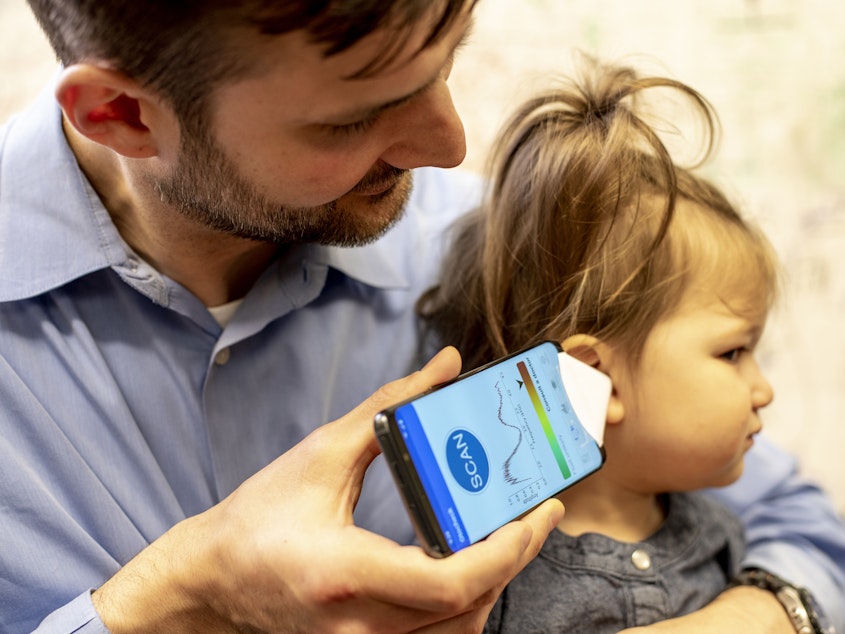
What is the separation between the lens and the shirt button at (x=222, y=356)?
0.80 metres

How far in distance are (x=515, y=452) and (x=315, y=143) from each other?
29 cm

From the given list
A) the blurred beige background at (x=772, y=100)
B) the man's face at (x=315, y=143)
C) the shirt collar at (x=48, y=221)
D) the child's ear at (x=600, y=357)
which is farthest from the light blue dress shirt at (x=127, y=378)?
the blurred beige background at (x=772, y=100)

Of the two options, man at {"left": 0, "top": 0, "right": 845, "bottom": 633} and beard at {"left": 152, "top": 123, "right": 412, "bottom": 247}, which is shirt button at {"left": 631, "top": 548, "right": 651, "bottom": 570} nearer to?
man at {"left": 0, "top": 0, "right": 845, "bottom": 633}

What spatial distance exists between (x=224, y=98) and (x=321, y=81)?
0.09m

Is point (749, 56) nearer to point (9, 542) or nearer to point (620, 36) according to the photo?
point (620, 36)

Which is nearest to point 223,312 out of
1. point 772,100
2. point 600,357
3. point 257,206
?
point 257,206

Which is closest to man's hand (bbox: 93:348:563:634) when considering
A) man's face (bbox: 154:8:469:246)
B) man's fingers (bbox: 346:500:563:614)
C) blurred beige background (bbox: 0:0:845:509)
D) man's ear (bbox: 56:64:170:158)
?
man's fingers (bbox: 346:500:563:614)

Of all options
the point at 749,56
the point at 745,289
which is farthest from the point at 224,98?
the point at 749,56

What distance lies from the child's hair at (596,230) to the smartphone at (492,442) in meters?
0.09

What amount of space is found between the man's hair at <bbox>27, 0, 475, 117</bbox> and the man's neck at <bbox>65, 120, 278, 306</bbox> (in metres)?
0.16

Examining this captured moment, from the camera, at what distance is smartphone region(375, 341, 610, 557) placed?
542 mm

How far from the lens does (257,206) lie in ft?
2.33

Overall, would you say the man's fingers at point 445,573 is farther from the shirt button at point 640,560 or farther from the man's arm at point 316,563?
the shirt button at point 640,560

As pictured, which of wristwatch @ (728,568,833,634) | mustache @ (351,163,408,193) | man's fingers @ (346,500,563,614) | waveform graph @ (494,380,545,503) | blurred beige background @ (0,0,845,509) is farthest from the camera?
blurred beige background @ (0,0,845,509)
